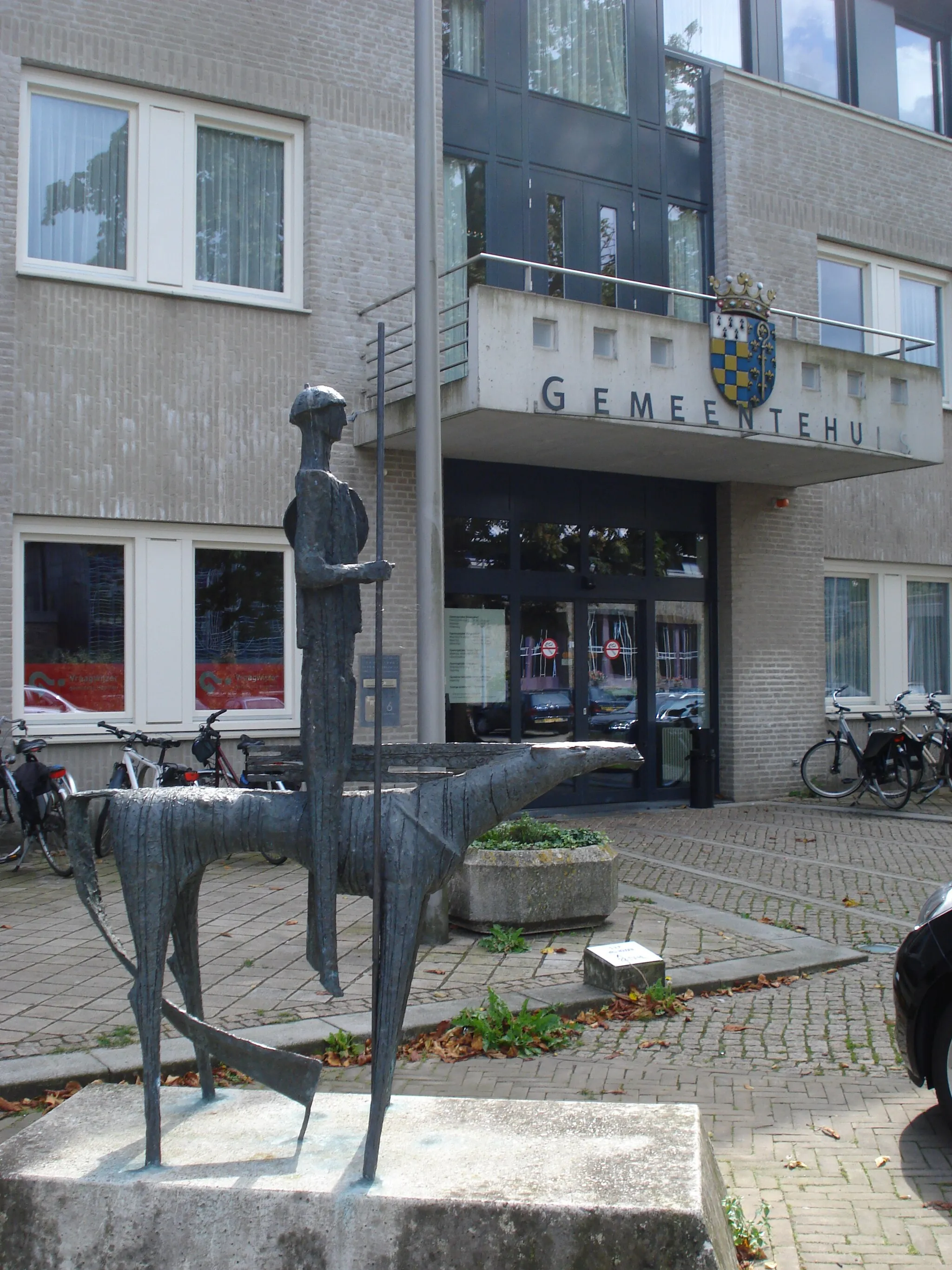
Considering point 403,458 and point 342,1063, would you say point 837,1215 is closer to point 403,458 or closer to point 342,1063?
point 342,1063

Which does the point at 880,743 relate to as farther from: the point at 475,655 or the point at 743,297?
the point at 743,297

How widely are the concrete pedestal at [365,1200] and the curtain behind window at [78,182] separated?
376 inches

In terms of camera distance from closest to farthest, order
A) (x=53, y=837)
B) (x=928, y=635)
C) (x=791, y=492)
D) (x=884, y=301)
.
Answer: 1. (x=53, y=837)
2. (x=791, y=492)
3. (x=884, y=301)
4. (x=928, y=635)

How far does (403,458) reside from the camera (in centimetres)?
1257

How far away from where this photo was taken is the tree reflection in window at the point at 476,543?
43.4 ft

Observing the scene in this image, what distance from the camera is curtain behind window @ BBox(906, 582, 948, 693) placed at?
17109 mm

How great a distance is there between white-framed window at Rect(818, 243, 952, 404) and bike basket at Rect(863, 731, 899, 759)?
510 cm

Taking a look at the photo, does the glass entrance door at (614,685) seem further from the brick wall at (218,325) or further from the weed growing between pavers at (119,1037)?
the weed growing between pavers at (119,1037)

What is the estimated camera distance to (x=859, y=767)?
49.0 ft

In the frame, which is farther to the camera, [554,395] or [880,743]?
[880,743]

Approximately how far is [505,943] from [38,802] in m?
4.67

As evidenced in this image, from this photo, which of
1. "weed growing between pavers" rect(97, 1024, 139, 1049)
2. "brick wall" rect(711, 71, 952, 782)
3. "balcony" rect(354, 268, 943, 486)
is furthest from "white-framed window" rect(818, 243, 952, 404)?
"weed growing between pavers" rect(97, 1024, 139, 1049)

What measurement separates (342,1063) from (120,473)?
7.25 meters

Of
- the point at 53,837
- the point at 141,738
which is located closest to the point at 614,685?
the point at 141,738
